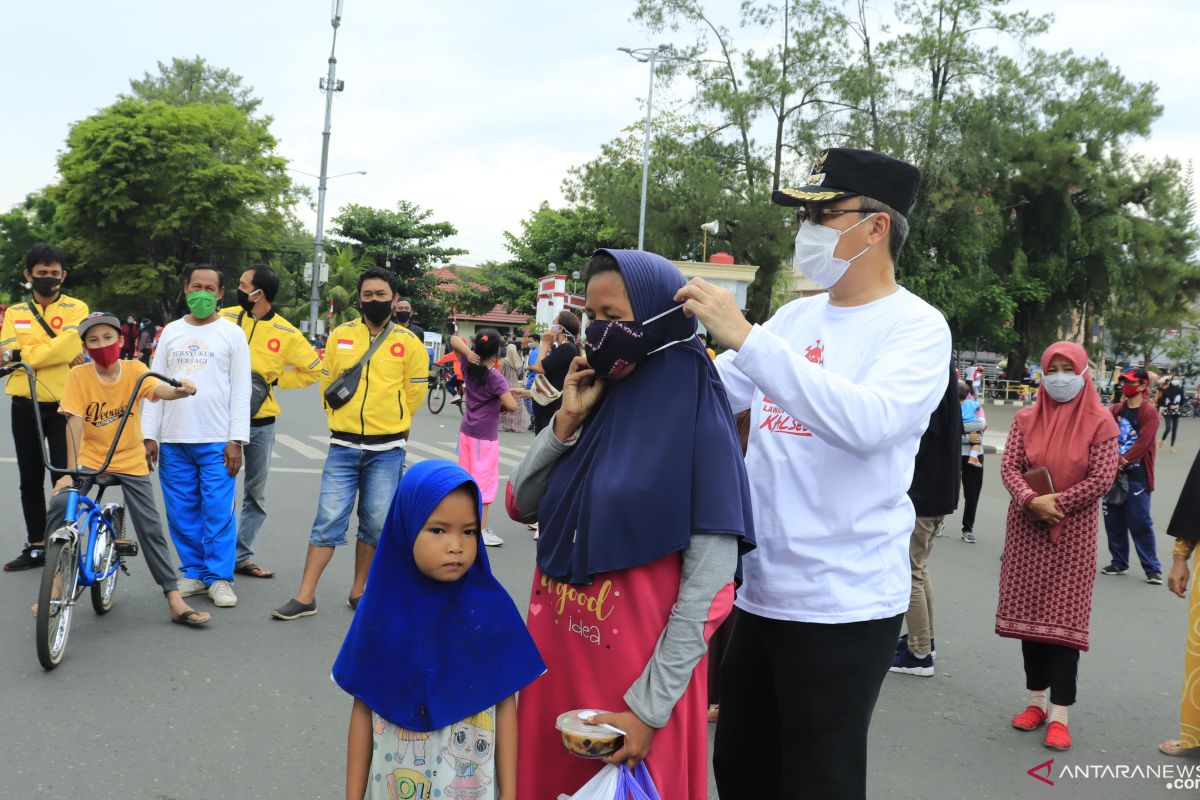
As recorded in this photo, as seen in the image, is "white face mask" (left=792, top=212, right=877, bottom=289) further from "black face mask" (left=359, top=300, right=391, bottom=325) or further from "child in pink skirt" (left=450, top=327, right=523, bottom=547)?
"child in pink skirt" (left=450, top=327, right=523, bottom=547)

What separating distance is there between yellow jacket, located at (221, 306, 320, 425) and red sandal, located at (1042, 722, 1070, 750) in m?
4.71

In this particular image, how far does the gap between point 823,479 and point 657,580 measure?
46 cm

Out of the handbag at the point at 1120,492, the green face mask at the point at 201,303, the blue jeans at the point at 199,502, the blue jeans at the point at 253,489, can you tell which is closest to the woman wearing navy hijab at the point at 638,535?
the blue jeans at the point at 199,502

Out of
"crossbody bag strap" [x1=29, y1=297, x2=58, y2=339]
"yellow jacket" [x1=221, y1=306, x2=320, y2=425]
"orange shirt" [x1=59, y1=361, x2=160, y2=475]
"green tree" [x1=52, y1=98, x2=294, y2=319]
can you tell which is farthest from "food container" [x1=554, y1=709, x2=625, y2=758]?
"green tree" [x1=52, y1=98, x2=294, y2=319]

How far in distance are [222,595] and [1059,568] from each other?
4.60 metres

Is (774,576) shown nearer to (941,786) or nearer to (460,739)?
(460,739)

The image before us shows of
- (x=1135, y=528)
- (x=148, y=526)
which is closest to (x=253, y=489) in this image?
(x=148, y=526)

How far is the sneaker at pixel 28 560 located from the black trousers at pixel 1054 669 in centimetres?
590

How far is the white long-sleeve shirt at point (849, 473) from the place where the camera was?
7.14ft

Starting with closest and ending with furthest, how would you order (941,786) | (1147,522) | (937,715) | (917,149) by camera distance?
(941,786) → (937,715) → (1147,522) → (917,149)

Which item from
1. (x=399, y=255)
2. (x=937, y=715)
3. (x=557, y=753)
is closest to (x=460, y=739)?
(x=557, y=753)

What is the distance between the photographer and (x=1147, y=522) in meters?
8.83

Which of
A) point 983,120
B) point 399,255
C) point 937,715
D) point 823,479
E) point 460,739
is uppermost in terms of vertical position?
point 983,120

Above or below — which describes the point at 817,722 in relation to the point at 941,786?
above
